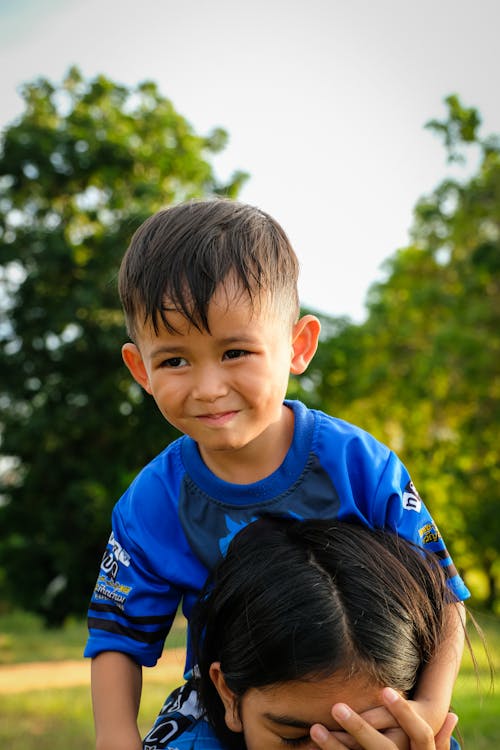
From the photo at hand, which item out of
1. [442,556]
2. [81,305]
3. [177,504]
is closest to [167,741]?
[177,504]

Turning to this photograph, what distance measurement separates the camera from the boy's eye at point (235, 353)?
2.80m

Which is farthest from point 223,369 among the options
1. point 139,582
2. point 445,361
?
point 445,361

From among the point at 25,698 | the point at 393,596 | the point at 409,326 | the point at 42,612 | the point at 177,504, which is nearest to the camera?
the point at 393,596

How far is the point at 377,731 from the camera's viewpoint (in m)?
2.53

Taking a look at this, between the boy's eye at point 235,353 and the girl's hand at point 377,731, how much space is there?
3.35ft

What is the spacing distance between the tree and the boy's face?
17.1m

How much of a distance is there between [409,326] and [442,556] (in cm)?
2229

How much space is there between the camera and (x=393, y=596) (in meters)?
2.71

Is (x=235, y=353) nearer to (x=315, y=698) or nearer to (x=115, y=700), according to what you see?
(x=315, y=698)

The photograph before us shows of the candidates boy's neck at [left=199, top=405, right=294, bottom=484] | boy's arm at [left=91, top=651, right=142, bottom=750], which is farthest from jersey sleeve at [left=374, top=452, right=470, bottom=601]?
boy's arm at [left=91, top=651, right=142, bottom=750]

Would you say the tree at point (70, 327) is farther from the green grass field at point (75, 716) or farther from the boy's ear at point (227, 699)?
the boy's ear at point (227, 699)

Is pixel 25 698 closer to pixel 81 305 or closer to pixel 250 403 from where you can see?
pixel 250 403

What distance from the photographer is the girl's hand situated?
2475 millimetres

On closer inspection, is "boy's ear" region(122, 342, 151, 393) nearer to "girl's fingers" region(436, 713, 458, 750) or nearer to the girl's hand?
the girl's hand
